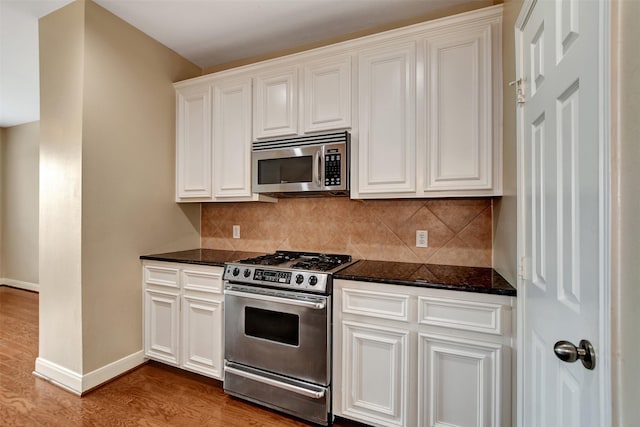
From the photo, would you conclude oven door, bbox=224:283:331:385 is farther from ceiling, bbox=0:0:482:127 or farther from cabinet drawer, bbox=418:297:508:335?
ceiling, bbox=0:0:482:127

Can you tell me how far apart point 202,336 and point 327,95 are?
2.02 m

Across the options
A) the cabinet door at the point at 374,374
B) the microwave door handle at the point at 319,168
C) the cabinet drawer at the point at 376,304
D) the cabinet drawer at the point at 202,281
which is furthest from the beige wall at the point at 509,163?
the cabinet drawer at the point at 202,281

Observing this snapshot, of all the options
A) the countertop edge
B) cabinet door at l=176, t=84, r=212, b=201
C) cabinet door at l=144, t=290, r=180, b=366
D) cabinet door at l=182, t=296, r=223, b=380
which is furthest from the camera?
cabinet door at l=176, t=84, r=212, b=201

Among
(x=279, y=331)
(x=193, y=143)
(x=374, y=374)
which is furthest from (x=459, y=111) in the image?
(x=193, y=143)

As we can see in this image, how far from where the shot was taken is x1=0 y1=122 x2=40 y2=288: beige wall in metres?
4.95

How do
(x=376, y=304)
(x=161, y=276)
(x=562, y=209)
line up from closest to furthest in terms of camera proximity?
(x=562, y=209)
(x=376, y=304)
(x=161, y=276)

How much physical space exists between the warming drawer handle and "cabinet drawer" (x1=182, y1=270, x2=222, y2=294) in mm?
556

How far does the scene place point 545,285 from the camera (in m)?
1.13

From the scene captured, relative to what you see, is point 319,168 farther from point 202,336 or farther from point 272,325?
point 202,336

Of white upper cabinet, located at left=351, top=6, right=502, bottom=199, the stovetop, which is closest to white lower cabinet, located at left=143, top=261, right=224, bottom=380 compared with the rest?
the stovetop

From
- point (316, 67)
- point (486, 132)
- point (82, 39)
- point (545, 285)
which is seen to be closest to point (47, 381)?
point (82, 39)

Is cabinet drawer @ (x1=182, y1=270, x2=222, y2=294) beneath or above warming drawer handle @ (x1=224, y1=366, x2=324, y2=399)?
above

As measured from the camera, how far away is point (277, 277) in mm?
2020

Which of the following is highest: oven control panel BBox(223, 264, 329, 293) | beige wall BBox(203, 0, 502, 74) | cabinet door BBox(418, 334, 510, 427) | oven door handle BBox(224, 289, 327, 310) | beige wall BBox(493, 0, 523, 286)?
beige wall BBox(203, 0, 502, 74)
